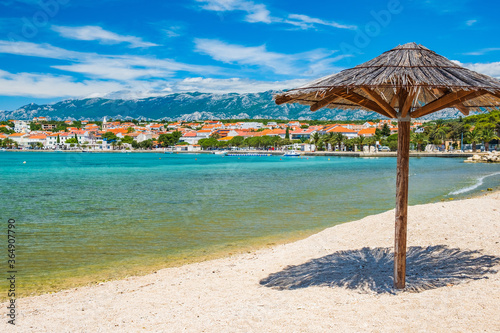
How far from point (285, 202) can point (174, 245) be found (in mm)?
8460

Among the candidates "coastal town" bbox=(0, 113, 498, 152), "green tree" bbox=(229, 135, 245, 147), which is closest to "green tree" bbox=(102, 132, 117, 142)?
"coastal town" bbox=(0, 113, 498, 152)

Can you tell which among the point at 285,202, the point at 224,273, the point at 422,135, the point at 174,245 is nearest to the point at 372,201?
the point at 285,202

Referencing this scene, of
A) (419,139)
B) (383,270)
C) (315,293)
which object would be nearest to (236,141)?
(419,139)

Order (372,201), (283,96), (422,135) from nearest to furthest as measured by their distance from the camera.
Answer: (283,96), (372,201), (422,135)

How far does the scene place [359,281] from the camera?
5250mm

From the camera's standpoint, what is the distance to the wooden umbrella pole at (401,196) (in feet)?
15.0

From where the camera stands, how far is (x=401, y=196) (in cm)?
468

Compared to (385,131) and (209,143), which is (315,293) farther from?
(209,143)

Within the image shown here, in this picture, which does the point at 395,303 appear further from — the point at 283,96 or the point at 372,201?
the point at 372,201

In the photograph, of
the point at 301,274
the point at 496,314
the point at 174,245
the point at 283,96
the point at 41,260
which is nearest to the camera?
the point at 496,314

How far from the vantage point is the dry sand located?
3.88 meters

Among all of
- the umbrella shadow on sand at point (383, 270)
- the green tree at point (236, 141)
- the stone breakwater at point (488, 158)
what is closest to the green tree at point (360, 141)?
the green tree at point (236, 141)

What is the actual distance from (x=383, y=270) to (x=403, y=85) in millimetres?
2827

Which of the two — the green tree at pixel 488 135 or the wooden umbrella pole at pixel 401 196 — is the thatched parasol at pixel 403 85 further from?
the green tree at pixel 488 135
